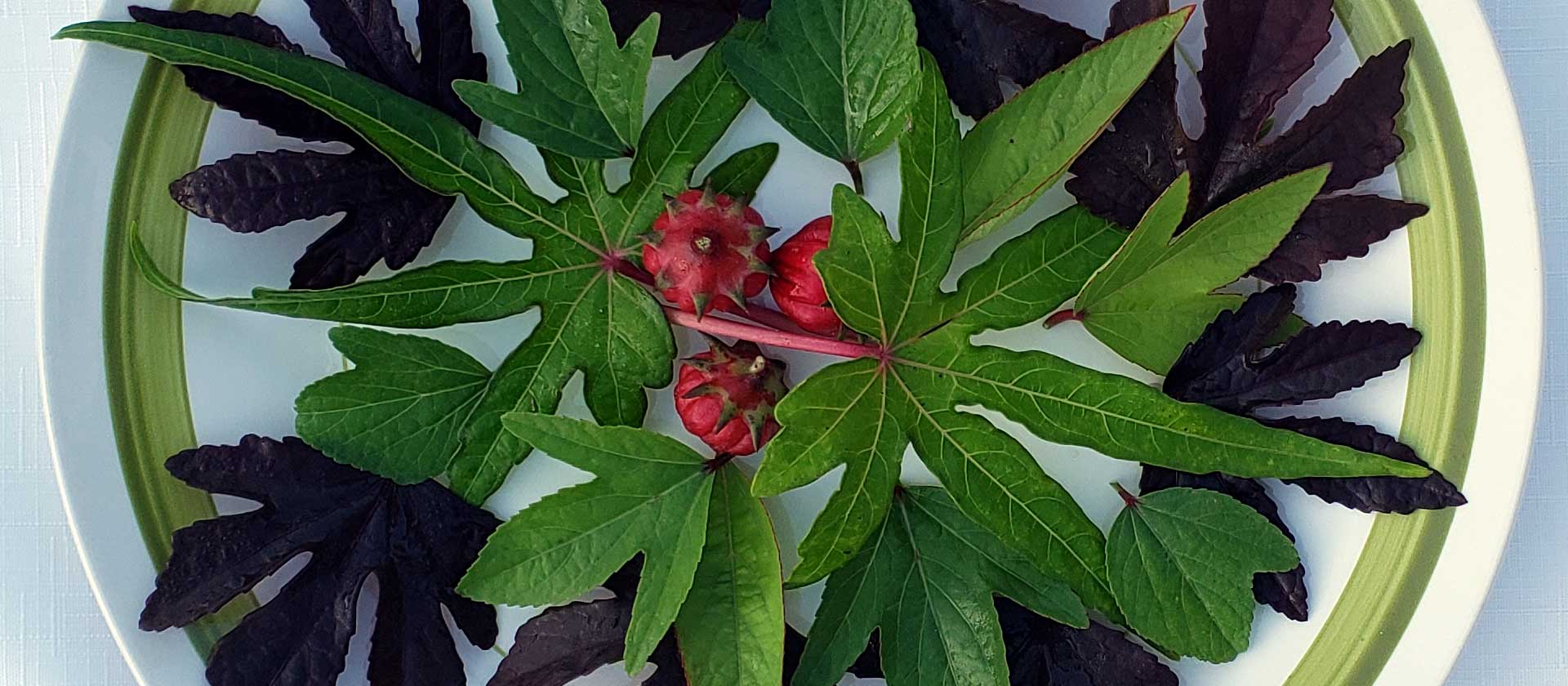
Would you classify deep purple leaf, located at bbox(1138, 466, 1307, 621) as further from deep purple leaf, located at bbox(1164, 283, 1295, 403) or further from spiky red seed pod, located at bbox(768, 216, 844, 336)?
spiky red seed pod, located at bbox(768, 216, 844, 336)

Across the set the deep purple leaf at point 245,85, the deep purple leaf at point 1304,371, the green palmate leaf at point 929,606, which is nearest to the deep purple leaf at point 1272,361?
the deep purple leaf at point 1304,371

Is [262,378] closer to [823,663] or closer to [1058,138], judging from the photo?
[823,663]

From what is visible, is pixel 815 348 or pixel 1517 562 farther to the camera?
pixel 1517 562

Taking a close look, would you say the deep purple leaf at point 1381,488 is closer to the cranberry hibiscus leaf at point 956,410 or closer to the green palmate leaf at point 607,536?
the cranberry hibiscus leaf at point 956,410

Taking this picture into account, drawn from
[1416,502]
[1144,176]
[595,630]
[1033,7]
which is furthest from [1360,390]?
[595,630]

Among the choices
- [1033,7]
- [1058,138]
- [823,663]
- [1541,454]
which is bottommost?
[823,663]

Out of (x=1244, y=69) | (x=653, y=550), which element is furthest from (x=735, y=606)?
(x=1244, y=69)
